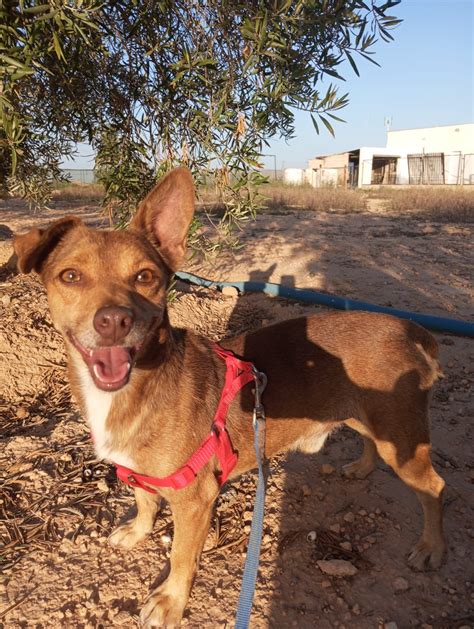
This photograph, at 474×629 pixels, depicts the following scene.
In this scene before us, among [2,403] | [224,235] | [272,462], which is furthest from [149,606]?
[224,235]

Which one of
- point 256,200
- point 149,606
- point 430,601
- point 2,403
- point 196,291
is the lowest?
point 430,601

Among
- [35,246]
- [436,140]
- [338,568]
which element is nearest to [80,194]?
[35,246]

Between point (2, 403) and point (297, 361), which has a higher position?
point (297, 361)

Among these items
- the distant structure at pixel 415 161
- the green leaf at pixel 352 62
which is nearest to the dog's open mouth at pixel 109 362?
the green leaf at pixel 352 62

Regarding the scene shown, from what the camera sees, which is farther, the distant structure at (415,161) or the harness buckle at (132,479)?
the distant structure at (415,161)

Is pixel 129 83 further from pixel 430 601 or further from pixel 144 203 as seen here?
pixel 430 601

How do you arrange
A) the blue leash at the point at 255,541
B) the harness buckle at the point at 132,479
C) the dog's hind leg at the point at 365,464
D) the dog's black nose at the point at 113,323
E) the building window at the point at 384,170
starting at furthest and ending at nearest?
the building window at the point at 384,170 → the dog's hind leg at the point at 365,464 → the harness buckle at the point at 132,479 → the dog's black nose at the point at 113,323 → the blue leash at the point at 255,541

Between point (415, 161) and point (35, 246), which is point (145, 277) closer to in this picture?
point (35, 246)

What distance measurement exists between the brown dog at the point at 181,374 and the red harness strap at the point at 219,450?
0.05 m

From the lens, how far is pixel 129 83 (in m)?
4.08

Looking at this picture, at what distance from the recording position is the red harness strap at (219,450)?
7.98ft

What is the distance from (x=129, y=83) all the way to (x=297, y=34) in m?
1.65

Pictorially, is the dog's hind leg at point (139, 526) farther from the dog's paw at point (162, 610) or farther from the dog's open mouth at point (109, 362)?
the dog's open mouth at point (109, 362)

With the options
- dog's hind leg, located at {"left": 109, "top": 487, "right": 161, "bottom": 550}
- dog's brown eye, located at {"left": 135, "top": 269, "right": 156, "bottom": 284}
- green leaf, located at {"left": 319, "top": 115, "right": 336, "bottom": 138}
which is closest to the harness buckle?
dog's hind leg, located at {"left": 109, "top": 487, "right": 161, "bottom": 550}
